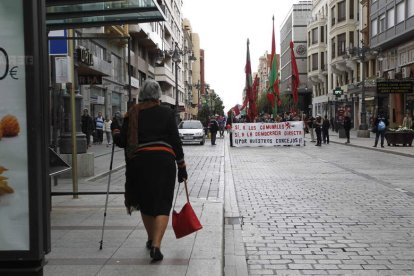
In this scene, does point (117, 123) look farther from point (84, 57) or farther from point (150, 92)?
point (84, 57)

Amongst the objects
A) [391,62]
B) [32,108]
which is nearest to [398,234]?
[32,108]

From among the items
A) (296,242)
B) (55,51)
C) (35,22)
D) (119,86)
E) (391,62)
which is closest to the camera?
(35,22)

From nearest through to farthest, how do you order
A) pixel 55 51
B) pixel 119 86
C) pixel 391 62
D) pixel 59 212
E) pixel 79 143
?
1. pixel 59 212
2. pixel 55 51
3. pixel 79 143
4. pixel 119 86
5. pixel 391 62

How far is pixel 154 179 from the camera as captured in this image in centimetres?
486

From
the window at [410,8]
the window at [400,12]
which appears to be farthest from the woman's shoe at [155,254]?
the window at [400,12]

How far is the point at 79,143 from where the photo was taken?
11.5 m

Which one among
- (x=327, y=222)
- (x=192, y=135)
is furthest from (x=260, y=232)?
(x=192, y=135)

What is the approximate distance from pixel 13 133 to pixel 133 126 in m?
1.91

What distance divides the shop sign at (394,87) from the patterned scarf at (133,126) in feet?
91.0

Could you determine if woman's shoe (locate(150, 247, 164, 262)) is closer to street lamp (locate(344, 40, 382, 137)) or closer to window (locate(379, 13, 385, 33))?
street lamp (locate(344, 40, 382, 137))

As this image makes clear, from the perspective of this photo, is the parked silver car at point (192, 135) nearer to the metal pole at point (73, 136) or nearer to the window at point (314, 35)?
the metal pole at point (73, 136)

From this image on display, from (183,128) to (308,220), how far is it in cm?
2405

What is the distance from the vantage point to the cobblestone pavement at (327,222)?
17.3 feet

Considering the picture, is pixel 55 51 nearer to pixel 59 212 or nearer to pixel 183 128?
pixel 59 212
